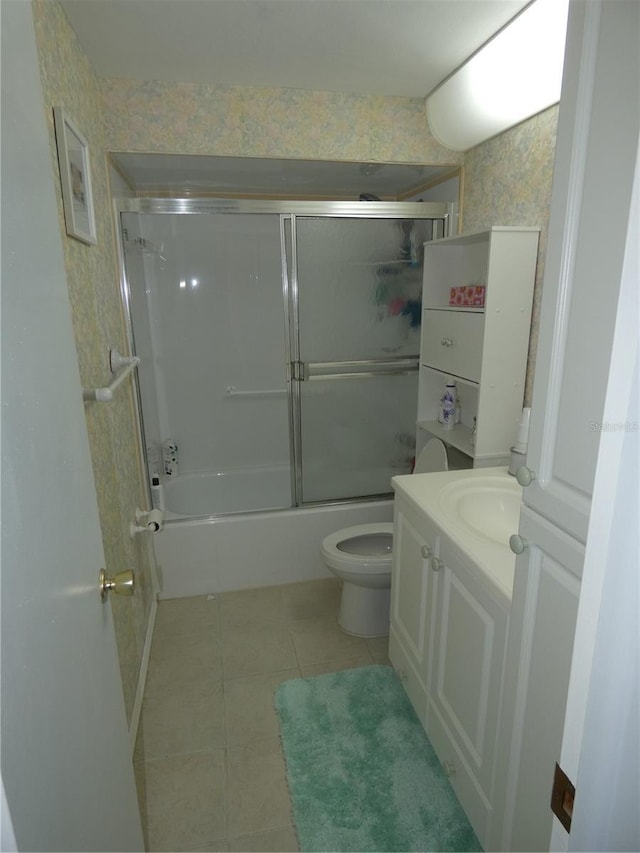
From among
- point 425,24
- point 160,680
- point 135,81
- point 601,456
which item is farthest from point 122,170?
point 601,456

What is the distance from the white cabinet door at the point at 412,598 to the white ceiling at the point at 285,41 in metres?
1.59

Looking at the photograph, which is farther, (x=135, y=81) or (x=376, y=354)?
(x=376, y=354)

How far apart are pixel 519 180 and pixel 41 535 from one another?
2.08 m

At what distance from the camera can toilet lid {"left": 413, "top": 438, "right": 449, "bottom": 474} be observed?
2.27m

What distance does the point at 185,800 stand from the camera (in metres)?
1.57

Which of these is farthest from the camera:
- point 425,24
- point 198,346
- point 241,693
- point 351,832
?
point 198,346

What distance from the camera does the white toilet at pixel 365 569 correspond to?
2154 mm

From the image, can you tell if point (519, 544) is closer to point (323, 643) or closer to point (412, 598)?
point (412, 598)

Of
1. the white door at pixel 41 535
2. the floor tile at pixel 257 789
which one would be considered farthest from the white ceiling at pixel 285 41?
the floor tile at pixel 257 789

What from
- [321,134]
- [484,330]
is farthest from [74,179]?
[484,330]

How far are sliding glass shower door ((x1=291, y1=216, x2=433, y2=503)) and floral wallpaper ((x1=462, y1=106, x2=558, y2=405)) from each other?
380 mm

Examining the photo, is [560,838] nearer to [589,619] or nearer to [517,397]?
[589,619]

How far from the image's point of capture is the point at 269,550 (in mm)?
2695

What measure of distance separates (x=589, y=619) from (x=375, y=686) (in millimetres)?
1693
